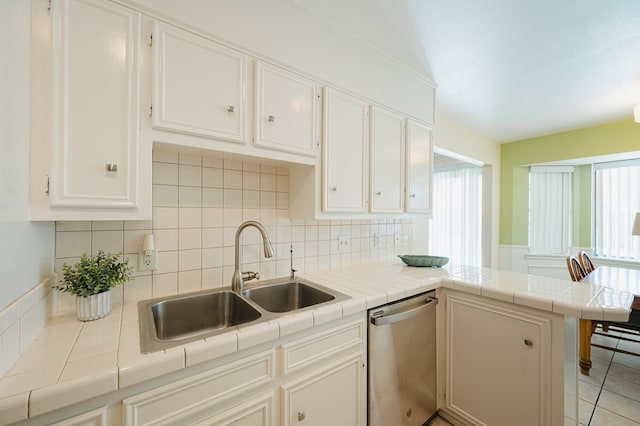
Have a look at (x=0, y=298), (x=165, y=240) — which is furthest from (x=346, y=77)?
(x=0, y=298)

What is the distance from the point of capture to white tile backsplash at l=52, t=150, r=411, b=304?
1228 mm

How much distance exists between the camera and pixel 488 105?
2738 millimetres

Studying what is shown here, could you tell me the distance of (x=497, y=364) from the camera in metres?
1.45

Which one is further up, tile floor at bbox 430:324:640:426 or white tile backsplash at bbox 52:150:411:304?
white tile backsplash at bbox 52:150:411:304

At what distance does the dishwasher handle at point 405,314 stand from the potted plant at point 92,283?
1.15 m

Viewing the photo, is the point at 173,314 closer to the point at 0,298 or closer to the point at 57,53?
the point at 0,298

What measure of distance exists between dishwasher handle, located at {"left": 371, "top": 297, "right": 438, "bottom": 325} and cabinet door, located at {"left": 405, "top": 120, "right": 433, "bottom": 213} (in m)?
0.73

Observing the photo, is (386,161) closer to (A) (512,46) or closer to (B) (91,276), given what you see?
(A) (512,46)

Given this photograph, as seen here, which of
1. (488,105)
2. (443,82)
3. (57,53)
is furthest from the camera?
(488,105)

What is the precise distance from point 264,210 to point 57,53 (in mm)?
1075

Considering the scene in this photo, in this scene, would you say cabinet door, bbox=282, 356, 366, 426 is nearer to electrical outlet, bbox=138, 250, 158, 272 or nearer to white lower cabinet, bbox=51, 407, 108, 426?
white lower cabinet, bbox=51, 407, 108, 426

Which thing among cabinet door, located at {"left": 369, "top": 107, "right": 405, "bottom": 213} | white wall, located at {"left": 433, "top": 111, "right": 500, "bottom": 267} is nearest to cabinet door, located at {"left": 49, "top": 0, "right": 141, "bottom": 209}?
cabinet door, located at {"left": 369, "top": 107, "right": 405, "bottom": 213}

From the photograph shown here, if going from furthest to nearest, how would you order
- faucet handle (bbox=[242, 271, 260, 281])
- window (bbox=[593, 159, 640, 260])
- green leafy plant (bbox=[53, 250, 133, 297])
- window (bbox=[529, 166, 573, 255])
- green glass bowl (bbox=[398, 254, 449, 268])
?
window (bbox=[529, 166, 573, 255])
window (bbox=[593, 159, 640, 260])
green glass bowl (bbox=[398, 254, 449, 268])
faucet handle (bbox=[242, 271, 260, 281])
green leafy plant (bbox=[53, 250, 133, 297])

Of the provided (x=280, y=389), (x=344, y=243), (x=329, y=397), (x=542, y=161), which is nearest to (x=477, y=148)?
(x=542, y=161)
